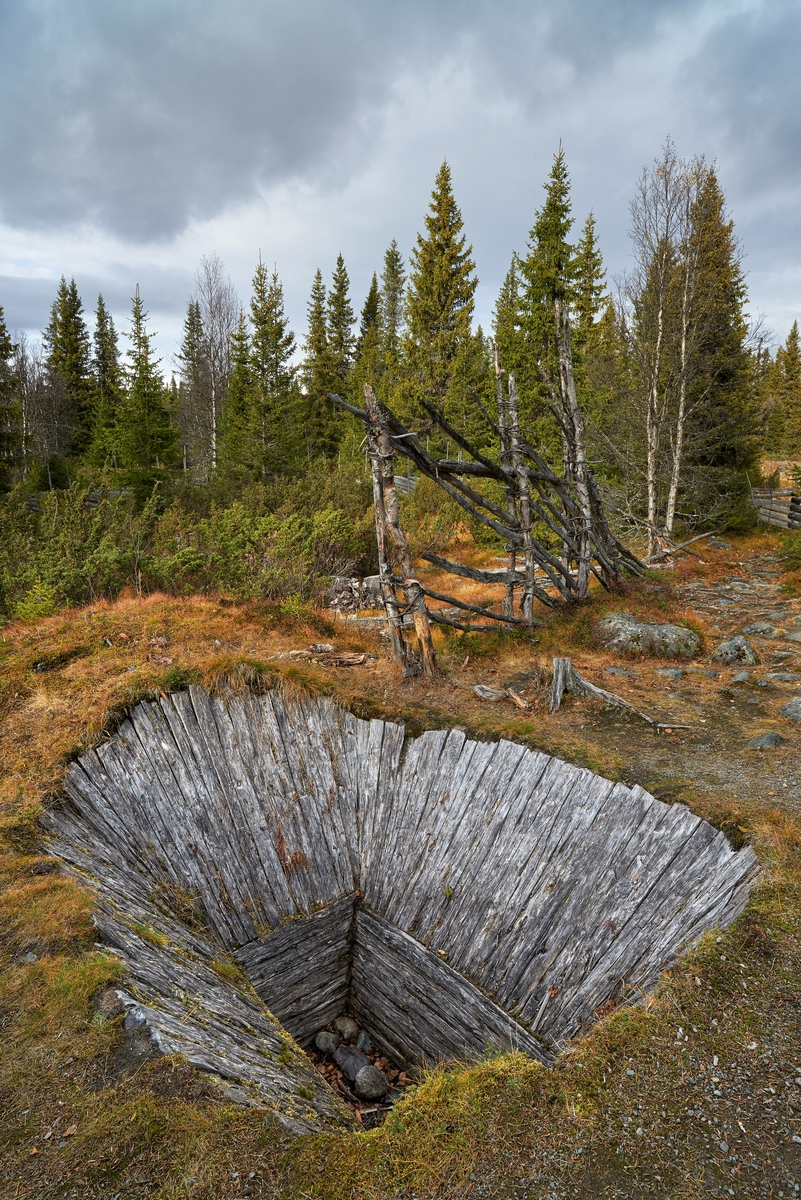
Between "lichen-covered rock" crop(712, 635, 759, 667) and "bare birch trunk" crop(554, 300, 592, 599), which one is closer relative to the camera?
"lichen-covered rock" crop(712, 635, 759, 667)

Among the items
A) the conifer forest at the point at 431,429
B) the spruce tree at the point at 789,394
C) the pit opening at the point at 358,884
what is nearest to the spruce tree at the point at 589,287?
the conifer forest at the point at 431,429

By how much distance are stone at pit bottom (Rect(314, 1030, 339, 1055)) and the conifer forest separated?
21.0ft

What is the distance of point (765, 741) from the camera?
18.5 feet

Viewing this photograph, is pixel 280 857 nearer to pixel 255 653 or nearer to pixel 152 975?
pixel 152 975

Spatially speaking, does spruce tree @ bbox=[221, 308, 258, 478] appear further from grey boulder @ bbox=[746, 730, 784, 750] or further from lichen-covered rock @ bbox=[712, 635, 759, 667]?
grey boulder @ bbox=[746, 730, 784, 750]

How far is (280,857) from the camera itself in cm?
550

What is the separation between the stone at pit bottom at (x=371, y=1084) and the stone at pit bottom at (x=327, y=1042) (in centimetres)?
62

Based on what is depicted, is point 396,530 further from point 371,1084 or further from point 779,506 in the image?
point 779,506

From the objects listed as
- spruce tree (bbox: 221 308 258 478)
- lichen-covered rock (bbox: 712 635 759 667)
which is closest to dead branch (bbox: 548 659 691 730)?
lichen-covered rock (bbox: 712 635 759 667)

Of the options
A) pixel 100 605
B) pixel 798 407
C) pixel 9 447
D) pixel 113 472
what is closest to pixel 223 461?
pixel 113 472

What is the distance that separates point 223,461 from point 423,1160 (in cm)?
2188

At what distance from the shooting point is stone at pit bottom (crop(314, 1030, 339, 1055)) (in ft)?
18.4

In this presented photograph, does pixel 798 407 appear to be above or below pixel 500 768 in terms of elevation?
above

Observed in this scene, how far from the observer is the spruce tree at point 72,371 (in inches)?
1240
